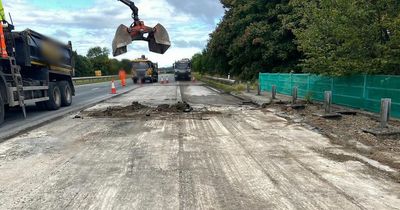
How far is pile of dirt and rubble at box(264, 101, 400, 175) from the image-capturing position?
25.2 ft

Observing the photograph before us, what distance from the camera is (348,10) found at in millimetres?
12531

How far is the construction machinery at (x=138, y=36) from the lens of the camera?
16.6 metres

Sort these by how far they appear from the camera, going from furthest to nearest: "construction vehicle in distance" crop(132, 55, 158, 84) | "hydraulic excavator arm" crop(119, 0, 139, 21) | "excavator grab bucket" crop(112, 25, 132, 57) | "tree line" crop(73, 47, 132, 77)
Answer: "tree line" crop(73, 47, 132, 77), "construction vehicle in distance" crop(132, 55, 158, 84), "hydraulic excavator arm" crop(119, 0, 139, 21), "excavator grab bucket" crop(112, 25, 132, 57)

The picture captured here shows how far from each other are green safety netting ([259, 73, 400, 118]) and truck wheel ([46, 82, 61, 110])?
34.0 feet

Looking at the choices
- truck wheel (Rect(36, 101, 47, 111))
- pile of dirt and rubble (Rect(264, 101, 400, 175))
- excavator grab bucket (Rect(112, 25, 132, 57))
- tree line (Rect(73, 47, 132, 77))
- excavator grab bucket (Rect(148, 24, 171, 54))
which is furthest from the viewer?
tree line (Rect(73, 47, 132, 77))

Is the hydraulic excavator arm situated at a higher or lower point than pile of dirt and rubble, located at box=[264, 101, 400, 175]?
higher

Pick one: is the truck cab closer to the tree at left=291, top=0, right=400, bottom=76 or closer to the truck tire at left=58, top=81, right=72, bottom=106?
the truck tire at left=58, top=81, right=72, bottom=106

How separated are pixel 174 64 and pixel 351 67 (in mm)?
46839

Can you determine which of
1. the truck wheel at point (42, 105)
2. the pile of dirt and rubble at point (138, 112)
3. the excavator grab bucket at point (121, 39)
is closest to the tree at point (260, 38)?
the excavator grab bucket at point (121, 39)

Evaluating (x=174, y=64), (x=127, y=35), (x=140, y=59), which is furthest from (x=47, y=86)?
(x=174, y=64)

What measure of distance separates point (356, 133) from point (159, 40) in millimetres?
9671

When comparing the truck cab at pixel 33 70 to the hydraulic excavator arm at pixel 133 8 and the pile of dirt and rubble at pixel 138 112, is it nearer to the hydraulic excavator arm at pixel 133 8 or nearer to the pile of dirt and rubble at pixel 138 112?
the pile of dirt and rubble at pixel 138 112

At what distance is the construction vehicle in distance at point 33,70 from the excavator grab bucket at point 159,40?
3.92 m

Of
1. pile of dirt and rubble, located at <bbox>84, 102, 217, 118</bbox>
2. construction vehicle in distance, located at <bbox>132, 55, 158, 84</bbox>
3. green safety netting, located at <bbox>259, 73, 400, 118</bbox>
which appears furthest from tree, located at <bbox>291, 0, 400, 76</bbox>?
construction vehicle in distance, located at <bbox>132, 55, 158, 84</bbox>
